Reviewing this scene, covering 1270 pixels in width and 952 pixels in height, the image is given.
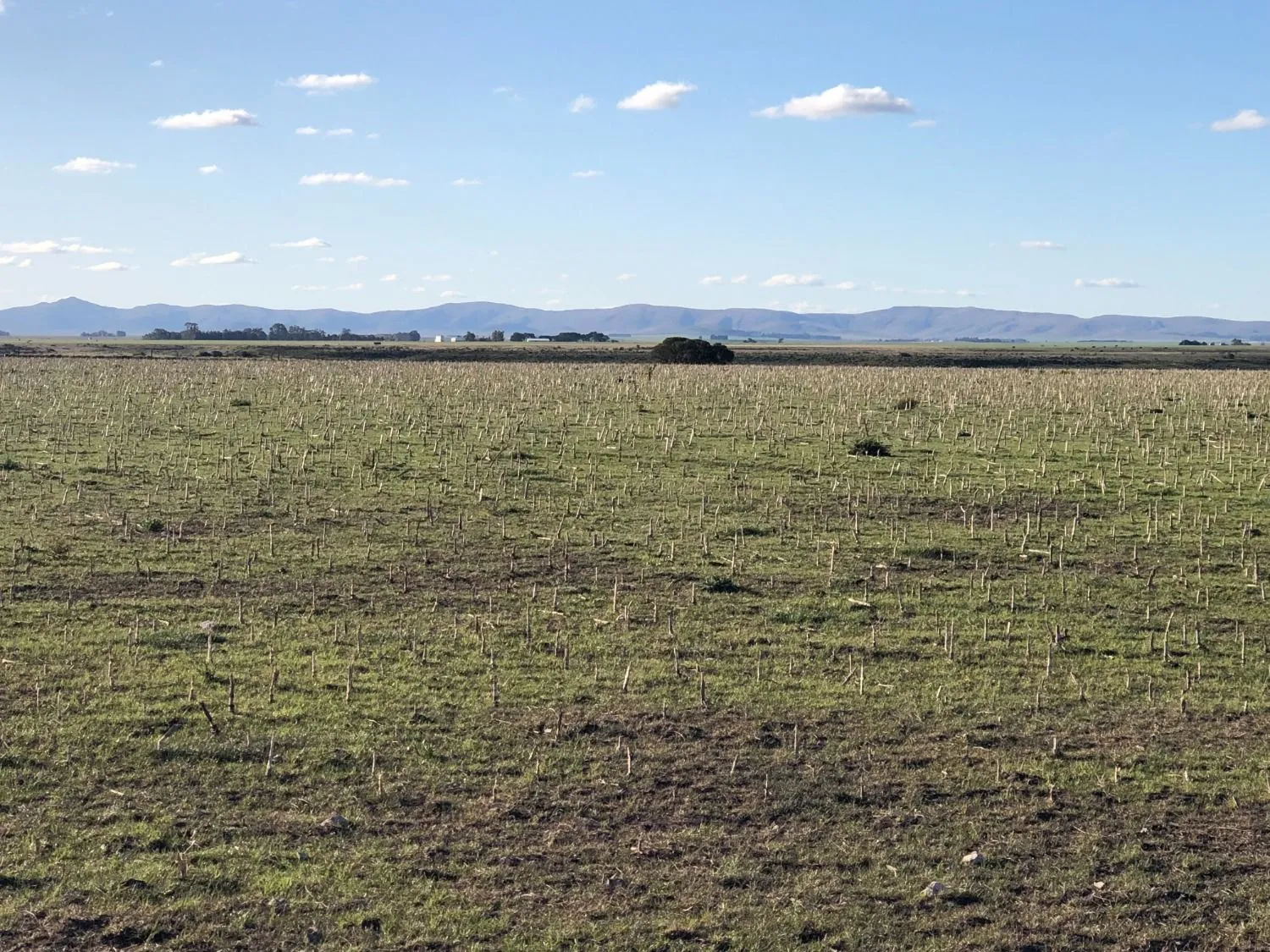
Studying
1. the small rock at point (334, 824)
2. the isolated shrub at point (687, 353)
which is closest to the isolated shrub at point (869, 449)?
the small rock at point (334, 824)

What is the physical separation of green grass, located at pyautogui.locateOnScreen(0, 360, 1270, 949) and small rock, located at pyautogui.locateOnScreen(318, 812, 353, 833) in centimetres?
8

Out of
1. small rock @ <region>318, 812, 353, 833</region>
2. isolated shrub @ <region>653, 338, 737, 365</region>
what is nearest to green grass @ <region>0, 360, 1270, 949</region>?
small rock @ <region>318, 812, 353, 833</region>

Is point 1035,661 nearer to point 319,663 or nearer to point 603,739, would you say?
point 603,739

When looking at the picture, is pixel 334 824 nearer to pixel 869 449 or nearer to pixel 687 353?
pixel 869 449

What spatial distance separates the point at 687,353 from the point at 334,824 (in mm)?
78921

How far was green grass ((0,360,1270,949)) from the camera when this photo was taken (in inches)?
307

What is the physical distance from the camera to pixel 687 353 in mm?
86812

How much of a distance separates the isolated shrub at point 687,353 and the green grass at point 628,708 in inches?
2406

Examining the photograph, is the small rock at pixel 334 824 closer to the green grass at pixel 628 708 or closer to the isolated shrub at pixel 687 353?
the green grass at pixel 628 708

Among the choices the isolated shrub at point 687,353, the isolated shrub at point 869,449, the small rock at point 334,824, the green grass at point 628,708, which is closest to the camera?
the green grass at point 628,708

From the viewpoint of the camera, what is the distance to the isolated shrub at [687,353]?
282ft

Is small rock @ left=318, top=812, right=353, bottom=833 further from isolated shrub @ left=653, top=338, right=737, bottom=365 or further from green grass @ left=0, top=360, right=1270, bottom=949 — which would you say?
isolated shrub @ left=653, top=338, right=737, bottom=365

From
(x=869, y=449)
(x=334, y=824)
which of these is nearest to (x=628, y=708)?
(x=334, y=824)

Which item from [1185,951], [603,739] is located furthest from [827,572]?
[1185,951]
